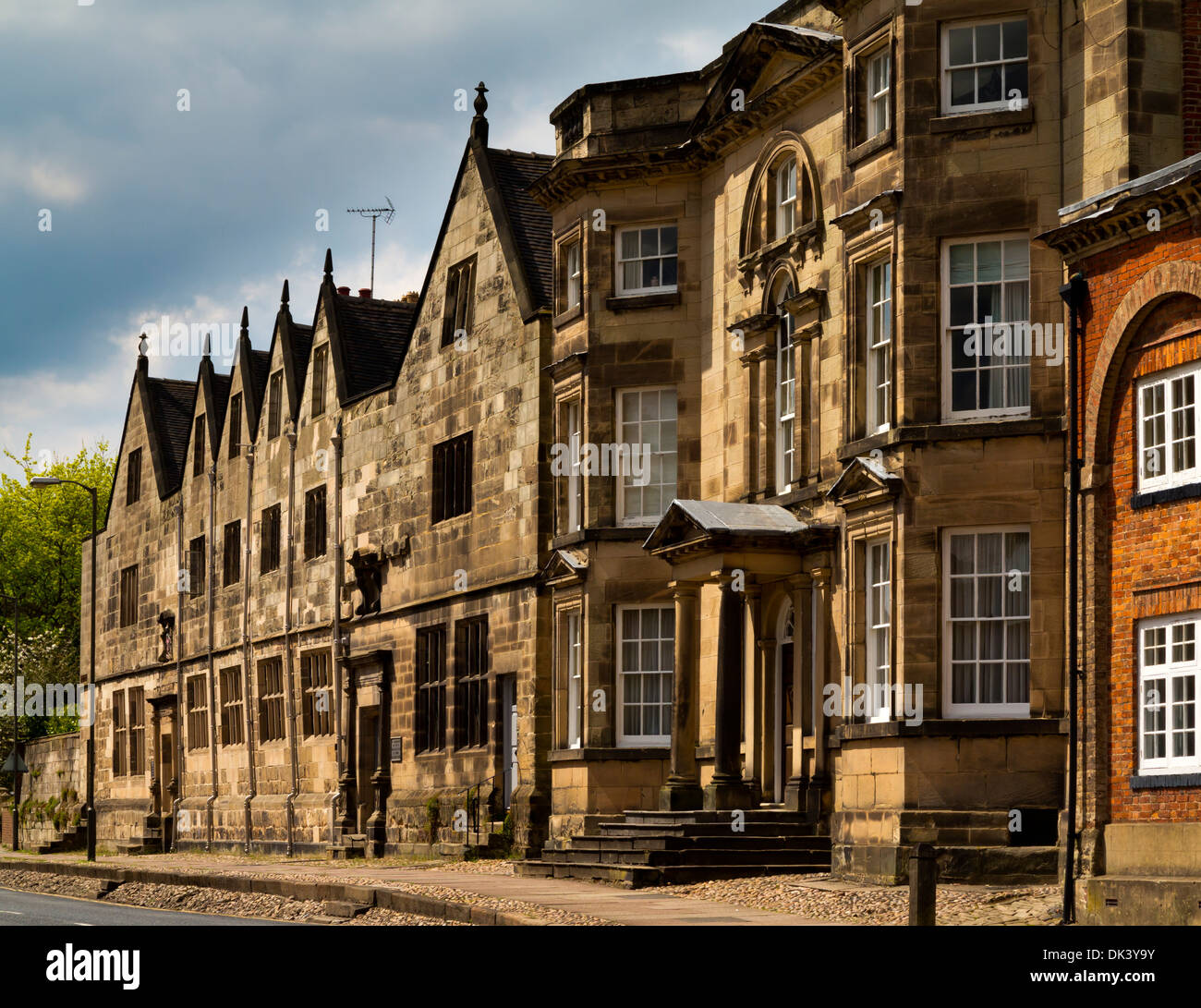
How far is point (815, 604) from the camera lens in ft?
79.2

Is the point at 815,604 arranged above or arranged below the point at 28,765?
above

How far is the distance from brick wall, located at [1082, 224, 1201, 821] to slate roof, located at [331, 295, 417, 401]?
2248 centimetres

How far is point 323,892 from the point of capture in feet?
73.8

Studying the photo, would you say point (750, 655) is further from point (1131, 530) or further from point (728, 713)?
point (1131, 530)

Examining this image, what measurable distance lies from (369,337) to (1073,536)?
82.9ft

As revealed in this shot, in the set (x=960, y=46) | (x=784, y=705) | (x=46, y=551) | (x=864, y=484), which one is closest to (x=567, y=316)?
(x=784, y=705)

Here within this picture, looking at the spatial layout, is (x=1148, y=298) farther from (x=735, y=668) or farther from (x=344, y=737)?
(x=344, y=737)

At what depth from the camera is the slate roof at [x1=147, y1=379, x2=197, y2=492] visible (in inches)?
2120

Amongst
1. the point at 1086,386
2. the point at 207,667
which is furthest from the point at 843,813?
the point at 207,667

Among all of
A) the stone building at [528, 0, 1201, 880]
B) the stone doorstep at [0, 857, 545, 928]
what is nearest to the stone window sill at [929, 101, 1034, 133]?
the stone building at [528, 0, 1201, 880]

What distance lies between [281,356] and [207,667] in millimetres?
8614

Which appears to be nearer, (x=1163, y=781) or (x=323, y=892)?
(x=1163, y=781)

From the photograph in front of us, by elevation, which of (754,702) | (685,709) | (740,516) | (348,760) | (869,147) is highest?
(869,147)

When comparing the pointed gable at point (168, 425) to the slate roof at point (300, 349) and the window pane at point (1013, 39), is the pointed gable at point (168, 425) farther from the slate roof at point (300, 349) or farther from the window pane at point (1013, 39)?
the window pane at point (1013, 39)
